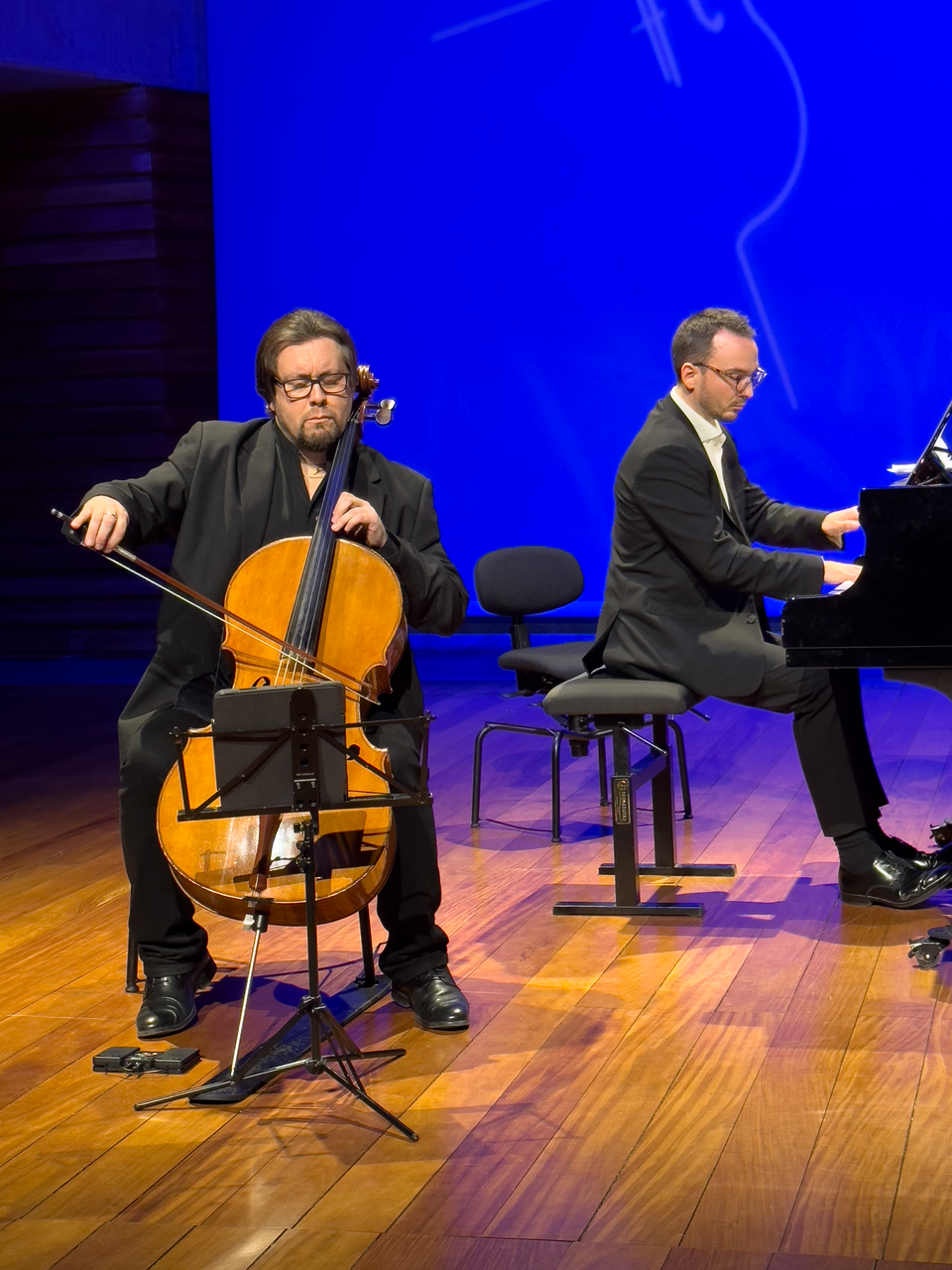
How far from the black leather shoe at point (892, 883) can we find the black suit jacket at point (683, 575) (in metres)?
0.49

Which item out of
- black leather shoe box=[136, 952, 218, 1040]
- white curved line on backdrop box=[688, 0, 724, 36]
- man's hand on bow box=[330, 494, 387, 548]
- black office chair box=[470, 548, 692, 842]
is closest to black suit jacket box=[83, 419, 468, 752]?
man's hand on bow box=[330, 494, 387, 548]

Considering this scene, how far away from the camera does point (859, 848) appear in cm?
368

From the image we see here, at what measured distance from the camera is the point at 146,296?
7.46 m

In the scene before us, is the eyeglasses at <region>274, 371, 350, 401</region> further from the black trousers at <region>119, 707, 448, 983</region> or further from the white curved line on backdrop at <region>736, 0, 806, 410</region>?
the white curved line on backdrop at <region>736, 0, 806, 410</region>

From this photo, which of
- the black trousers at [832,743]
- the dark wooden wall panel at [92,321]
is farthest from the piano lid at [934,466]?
the dark wooden wall panel at [92,321]

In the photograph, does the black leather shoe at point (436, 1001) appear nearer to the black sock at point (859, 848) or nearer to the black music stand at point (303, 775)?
the black music stand at point (303, 775)

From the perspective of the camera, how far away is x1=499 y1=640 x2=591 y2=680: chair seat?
445cm

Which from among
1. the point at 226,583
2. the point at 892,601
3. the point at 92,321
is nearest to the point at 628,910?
the point at 892,601

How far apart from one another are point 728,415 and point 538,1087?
6.09ft

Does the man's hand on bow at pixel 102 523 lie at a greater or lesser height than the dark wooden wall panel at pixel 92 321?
lesser

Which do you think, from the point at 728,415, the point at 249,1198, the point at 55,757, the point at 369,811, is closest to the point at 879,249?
the point at 728,415

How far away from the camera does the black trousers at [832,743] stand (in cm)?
370

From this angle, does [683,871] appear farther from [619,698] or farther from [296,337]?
[296,337]

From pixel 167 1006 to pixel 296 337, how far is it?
1.27m
